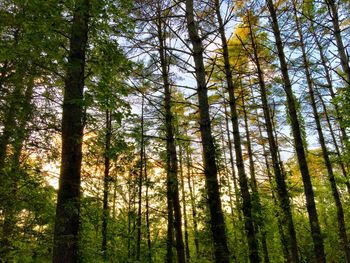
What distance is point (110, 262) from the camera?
7.74 meters

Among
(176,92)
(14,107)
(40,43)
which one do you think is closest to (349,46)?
(40,43)

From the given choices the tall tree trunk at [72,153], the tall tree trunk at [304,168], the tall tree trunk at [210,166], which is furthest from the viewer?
the tall tree trunk at [304,168]

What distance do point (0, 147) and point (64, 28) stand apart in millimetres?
2835

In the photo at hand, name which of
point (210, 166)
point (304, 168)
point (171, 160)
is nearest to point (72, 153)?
point (210, 166)

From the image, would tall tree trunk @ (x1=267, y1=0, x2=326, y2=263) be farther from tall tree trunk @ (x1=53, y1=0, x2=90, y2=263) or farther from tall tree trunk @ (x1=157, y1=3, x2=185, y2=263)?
tall tree trunk @ (x1=53, y1=0, x2=90, y2=263)

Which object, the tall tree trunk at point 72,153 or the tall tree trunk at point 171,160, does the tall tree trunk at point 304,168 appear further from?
the tall tree trunk at point 72,153

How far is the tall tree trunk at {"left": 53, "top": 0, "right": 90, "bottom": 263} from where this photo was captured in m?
3.93

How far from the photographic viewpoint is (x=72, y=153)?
4414 mm

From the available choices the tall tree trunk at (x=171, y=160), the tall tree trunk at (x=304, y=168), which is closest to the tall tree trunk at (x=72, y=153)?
the tall tree trunk at (x=171, y=160)

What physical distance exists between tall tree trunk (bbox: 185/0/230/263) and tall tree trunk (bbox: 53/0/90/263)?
6.37 feet

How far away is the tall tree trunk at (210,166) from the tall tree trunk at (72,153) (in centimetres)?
194

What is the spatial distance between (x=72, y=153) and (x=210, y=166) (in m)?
2.19

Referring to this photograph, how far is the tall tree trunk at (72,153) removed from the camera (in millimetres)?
3928

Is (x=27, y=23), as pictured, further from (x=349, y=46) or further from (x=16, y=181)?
(x=349, y=46)
